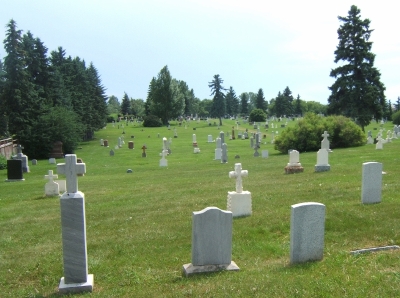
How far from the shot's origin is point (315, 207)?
612 centimetres

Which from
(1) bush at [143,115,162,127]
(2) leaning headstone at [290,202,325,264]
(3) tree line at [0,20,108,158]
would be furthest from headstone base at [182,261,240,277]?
(1) bush at [143,115,162,127]

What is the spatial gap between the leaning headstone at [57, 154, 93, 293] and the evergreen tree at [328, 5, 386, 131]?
4003 centimetres

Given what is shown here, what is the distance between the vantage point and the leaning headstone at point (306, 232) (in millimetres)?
6059

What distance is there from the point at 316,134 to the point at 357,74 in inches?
680

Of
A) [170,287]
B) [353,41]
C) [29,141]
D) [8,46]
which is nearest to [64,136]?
[29,141]

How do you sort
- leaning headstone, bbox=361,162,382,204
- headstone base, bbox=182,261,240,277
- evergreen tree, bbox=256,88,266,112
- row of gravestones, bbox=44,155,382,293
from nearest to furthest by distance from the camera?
row of gravestones, bbox=44,155,382,293
headstone base, bbox=182,261,240,277
leaning headstone, bbox=361,162,382,204
evergreen tree, bbox=256,88,266,112

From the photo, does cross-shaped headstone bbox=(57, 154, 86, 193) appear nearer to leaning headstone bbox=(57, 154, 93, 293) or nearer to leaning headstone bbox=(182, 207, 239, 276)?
leaning headstone bbox=(57, 154, 93, 293)

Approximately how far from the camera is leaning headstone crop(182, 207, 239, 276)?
19.8 ft

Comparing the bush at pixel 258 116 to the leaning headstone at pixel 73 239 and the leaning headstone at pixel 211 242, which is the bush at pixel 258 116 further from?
the leaning headstone at pixel 73 239

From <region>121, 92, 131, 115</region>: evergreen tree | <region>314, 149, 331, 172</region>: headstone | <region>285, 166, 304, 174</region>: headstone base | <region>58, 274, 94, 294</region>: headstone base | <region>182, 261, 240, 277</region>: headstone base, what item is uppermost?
<region>121, 92, 131, 115</region>: evergreen tree

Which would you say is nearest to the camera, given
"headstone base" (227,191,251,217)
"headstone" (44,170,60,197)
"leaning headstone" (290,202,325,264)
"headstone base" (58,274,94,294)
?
"headstone base" (58,274,94,294)

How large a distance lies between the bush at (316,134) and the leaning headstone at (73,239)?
2457 cm

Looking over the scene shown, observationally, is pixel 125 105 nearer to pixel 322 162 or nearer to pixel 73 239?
pixel 322 162

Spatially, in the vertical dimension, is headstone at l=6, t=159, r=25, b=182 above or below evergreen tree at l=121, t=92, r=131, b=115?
below
